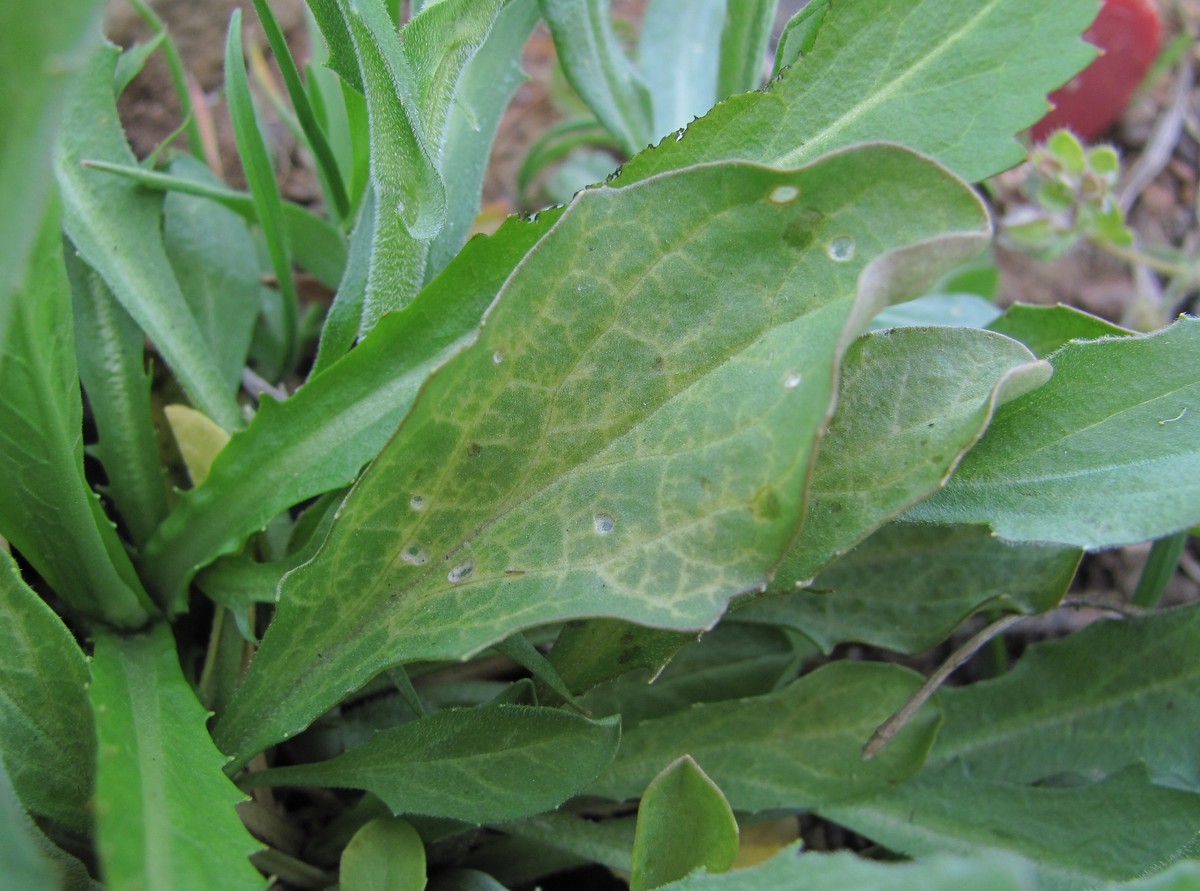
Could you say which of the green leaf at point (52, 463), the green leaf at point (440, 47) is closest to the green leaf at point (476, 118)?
the green leaf at point (440, 47)

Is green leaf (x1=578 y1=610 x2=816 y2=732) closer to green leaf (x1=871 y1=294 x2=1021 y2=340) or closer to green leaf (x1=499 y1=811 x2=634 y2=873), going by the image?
green leaf (x1=499 y1=811 x2=634 y2=873)

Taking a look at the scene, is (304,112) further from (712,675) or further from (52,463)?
(712,675)

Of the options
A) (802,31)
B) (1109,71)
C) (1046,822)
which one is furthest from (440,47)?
(1109,71)

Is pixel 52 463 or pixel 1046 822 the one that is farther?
pixel 1046 822

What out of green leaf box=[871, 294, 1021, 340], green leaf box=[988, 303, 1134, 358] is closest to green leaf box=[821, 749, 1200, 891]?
green leaf box=[988, 303, 1134, 358]

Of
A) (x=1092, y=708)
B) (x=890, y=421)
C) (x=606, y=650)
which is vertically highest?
(x=890, y=421)

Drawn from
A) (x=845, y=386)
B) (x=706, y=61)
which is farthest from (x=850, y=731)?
(x=706, y=61)
